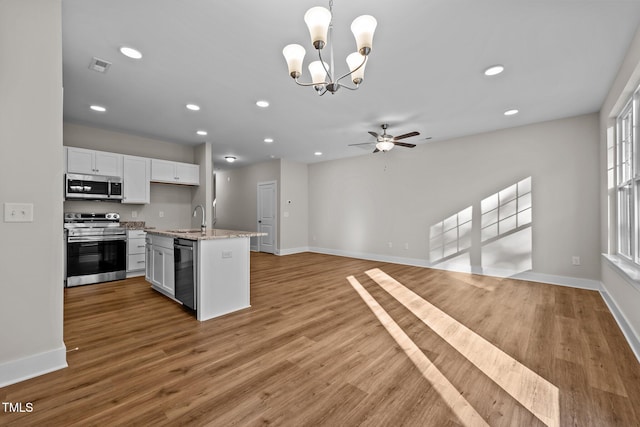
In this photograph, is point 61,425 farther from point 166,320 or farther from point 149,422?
point 166,320

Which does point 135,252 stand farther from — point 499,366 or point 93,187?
point 499,366

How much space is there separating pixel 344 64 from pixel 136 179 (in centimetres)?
449

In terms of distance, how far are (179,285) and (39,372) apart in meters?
1.48

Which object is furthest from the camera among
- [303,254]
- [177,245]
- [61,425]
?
[303,254]

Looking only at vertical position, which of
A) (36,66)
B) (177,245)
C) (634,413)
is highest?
(36,66)

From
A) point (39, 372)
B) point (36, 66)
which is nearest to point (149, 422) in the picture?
point (39, 372)

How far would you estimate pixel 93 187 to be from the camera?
460cm

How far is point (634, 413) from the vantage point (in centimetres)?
159

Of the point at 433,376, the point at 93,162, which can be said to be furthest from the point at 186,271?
the point at 93,162

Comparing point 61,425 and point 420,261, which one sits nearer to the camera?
point 61,425

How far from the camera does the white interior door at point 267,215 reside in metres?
7.89

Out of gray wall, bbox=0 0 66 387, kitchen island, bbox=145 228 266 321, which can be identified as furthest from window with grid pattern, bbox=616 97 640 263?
gray wall, bbox=0 0 66 387

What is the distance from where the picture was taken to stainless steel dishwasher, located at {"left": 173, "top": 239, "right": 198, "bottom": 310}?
10.0 ft

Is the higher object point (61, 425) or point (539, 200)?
point (539, 200)
